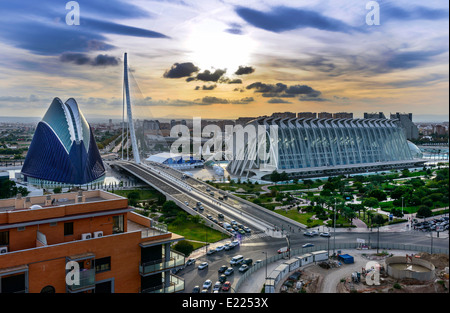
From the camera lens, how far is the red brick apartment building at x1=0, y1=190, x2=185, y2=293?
5.86 m

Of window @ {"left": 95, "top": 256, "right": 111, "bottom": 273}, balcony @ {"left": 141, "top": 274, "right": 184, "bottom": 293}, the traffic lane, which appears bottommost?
the traffic lane

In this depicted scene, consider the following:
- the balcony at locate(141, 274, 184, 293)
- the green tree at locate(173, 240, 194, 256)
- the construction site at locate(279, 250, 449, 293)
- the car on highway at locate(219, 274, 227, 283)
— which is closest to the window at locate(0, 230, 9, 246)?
the balcony at locate(141, 274, 184, 293)

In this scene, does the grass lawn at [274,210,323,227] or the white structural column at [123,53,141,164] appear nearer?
the grass lawn at [274,210,323,227]

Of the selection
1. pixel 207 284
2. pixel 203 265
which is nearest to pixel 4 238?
pixel 207 284

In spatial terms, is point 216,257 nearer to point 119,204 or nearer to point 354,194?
point 119,204

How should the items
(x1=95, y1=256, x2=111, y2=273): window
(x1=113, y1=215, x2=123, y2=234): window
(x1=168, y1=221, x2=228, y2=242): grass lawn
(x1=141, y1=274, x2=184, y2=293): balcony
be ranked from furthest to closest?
(x1=168, y1=221, x2=228, y2=242): grass lawn < (x1=113, y1=215, x2=123, y2=234): window < (x1=141, y1=274, x2=184, y2=293): balcony < (x1=95, y1=256, x2=111, y2=273): window

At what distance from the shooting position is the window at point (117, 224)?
7473mm

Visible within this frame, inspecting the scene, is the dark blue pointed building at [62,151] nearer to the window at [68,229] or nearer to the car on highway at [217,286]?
the car on highway at [217,286]

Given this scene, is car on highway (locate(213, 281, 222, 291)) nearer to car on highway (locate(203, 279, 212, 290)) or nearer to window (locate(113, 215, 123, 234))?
car on highway (locate(203, 279, 212, 290))

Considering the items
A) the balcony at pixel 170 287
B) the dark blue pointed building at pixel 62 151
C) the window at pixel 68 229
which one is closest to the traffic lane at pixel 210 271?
the balcony at pixel 170 287

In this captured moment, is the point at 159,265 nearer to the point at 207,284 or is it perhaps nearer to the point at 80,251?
the point at 80,251

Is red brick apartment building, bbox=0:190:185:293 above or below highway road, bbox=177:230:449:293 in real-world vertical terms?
above

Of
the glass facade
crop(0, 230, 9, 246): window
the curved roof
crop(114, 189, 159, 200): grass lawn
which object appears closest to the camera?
crop(0, 230, 9, 246): window
